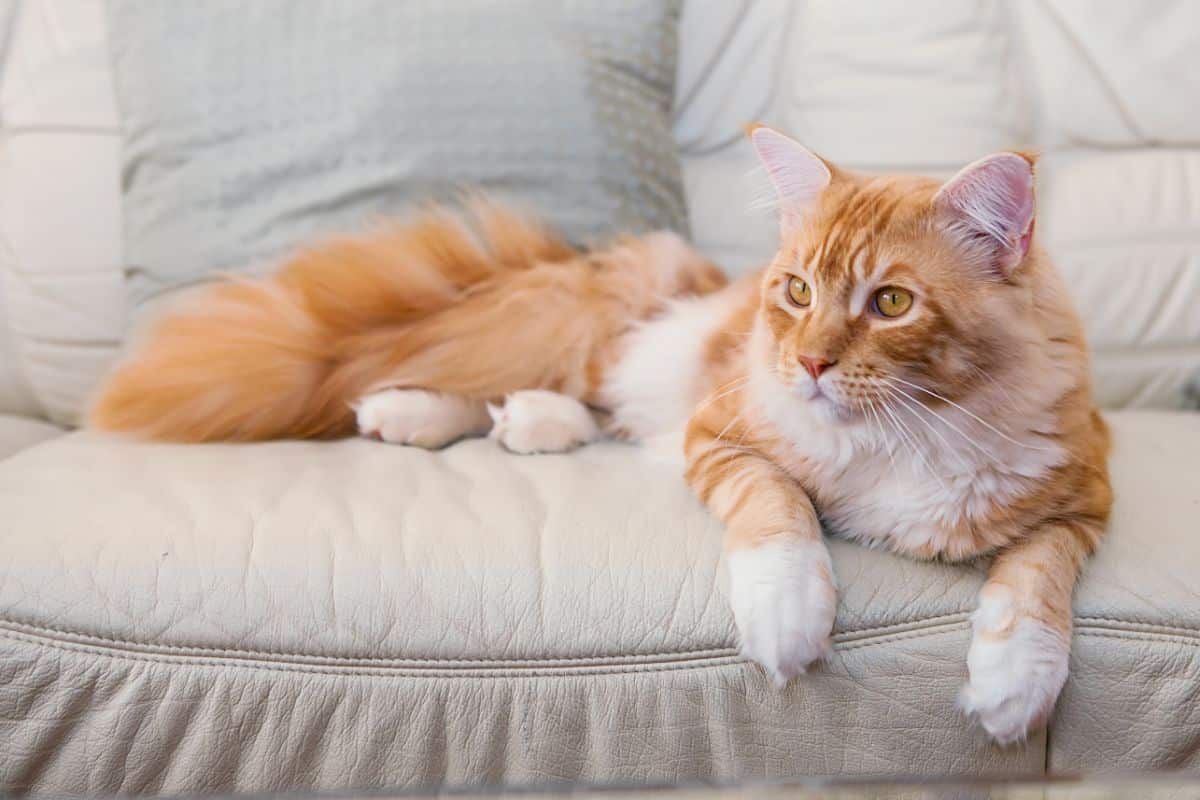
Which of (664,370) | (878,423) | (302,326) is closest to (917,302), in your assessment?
(878,423)

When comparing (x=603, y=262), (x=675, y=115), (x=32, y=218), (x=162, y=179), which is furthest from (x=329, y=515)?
(x=675, y=115)

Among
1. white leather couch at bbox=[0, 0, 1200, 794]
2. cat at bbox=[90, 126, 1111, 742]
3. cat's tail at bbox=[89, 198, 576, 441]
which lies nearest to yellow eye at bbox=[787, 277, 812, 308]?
cat at bbox=[90, 126, 1111, 742]

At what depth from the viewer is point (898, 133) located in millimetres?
1687

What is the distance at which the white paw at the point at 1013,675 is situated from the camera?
0.89 metres

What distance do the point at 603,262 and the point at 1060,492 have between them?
713 millimetres

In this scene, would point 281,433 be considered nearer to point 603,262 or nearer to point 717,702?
point 603,262

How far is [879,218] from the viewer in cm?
101

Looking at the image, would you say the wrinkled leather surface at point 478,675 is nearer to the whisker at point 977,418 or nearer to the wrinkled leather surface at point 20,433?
the whisker at point 977,418

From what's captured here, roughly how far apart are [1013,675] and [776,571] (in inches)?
8.8

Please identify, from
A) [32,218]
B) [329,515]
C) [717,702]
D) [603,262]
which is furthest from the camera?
[32,218]

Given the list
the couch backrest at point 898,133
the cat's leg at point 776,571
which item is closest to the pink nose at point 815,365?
the cat's leg at point 776,571

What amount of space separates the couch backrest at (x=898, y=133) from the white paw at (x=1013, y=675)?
937 millimetres

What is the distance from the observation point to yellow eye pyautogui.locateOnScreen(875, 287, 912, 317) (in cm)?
97

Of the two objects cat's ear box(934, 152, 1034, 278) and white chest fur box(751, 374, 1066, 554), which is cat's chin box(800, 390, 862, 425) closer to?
white chest fur box(751, 374, 1066, 554)
